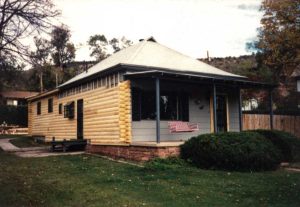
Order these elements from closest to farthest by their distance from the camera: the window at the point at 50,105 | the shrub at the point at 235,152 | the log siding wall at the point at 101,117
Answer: the shrub at the point at 235,152
the log siding wall at the point at 101,117
the window at the point at 50,105

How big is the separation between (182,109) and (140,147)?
3399 mm

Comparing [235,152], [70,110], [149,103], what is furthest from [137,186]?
[70,110]

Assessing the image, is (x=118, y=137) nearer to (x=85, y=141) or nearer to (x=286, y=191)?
(x=85, y=141)

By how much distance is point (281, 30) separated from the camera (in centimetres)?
2208

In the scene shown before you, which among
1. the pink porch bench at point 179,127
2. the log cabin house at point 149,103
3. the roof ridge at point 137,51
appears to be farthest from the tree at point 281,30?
the pink porch bench at point 179,127

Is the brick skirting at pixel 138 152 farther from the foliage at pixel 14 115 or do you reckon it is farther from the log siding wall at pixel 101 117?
the foliage at pixel 14 115

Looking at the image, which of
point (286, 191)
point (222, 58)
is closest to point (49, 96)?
point (286, 191)

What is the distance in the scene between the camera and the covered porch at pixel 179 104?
44.5 feet

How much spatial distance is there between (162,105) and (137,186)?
6885 millimetres

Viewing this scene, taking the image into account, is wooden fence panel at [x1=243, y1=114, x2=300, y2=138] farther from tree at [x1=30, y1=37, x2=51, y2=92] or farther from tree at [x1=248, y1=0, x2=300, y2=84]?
tree at [x1=30, y1=37, x2=51, y2=92]

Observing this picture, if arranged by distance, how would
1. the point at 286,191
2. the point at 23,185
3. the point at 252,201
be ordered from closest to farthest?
1. the point at 252,201
2. the point at 286,191
3. the point at 23,185

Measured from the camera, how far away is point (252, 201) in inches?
272

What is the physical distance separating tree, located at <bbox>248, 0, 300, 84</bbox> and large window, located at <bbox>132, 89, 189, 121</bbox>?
9254 mm

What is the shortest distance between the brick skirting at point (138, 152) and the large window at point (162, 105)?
1273mm
